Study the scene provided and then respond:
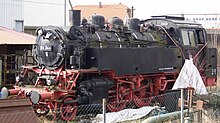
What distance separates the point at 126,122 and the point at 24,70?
4284 millimetres

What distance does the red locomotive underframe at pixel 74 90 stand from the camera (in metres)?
11.1

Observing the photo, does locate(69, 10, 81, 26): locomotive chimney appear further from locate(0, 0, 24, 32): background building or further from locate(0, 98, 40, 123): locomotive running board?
locate(0, 0, 24, 32): background building

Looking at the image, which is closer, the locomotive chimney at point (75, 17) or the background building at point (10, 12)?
the locomotive chimney at point (75, 17)

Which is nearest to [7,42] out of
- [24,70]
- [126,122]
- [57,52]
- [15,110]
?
[24,70]

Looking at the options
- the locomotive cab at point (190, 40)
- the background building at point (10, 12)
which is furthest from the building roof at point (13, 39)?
the background building at point (10, 12)

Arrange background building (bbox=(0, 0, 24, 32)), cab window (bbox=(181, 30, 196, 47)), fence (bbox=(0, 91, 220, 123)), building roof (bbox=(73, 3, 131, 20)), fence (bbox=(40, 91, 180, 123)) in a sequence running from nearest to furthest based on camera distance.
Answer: fence (bbox=(0, 91, 220, 123)) < fence (bbox=(40, 91, 180, 123)) < cab window (bbox=(181, 30, 196, 47)) < background building (bbox=(0, 0, 24, 32)) < building roof (bbox=(73, 3, 131, 20))

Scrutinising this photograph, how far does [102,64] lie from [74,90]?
1.14 meters

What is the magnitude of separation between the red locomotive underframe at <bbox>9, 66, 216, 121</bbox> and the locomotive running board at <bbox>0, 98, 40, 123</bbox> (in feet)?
12.4

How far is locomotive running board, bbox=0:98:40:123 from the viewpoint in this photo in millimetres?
6543

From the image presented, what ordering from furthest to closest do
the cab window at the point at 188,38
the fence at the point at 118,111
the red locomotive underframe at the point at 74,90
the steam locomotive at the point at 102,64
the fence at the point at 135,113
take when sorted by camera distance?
1. the cab window at the point at 188,38
2. the steam locomotive at the point at 102,64
3. the red locomotive underframe at the point at 74,90
4. the fence at the point at 118,111
5. the fence at the point at 135,113

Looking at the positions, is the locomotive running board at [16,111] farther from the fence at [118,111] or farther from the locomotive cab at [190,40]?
the locomotive cab at [190,40]

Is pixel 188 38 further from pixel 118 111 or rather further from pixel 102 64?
pixel 118 111

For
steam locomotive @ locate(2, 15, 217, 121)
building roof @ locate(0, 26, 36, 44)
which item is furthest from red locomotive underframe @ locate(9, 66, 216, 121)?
building roof @ locate(0, 26, 36, 44)

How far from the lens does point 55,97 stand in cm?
1106
